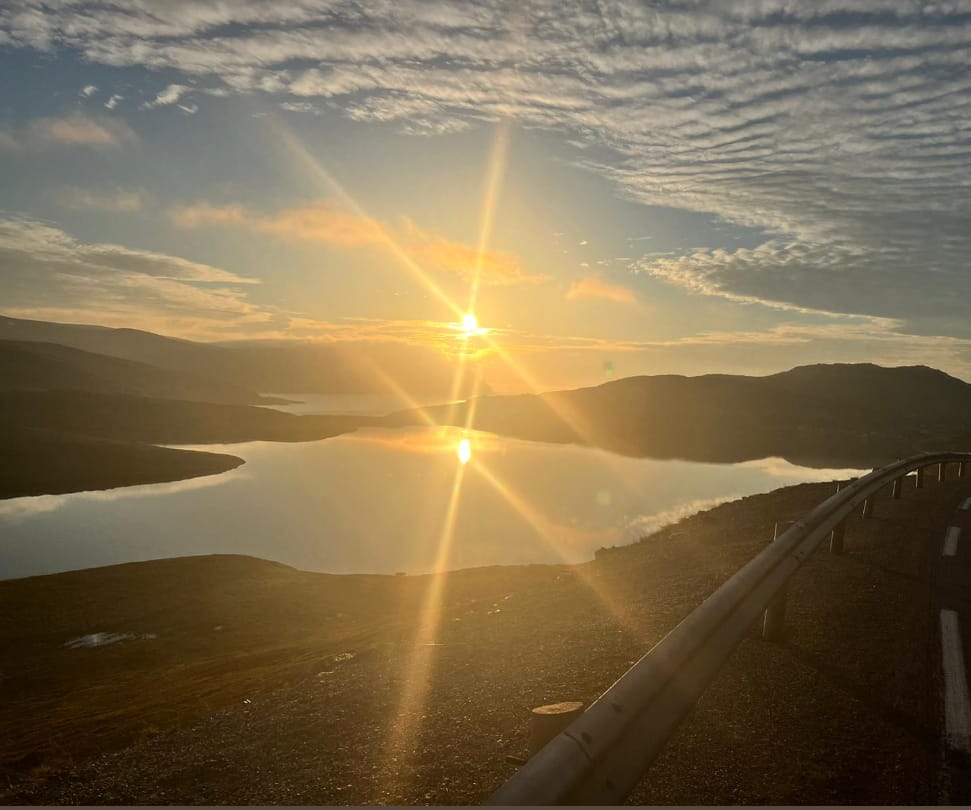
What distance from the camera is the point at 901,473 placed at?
1731cm

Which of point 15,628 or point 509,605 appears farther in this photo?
point 15,628

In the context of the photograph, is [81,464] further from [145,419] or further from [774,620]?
[774,620]

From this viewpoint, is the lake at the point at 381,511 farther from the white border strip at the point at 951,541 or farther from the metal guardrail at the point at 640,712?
the metal guardrail at the point at 640,712

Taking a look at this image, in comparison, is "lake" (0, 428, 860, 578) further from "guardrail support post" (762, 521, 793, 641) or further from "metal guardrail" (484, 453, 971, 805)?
"metal guardrail" (484, 453, 971, 805)

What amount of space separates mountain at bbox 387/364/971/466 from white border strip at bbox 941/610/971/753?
9035 cm

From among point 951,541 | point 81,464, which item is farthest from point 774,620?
point 81,464

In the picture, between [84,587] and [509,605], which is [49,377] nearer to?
[84,587]

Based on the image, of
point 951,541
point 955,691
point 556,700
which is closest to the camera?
point 955,691

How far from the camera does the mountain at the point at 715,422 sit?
109625 millimetres

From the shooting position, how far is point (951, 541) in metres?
13.0

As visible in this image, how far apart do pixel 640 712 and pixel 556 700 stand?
8.56ft

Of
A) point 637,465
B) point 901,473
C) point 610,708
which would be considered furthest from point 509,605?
point 637,465

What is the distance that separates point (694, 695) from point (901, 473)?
16.1 m

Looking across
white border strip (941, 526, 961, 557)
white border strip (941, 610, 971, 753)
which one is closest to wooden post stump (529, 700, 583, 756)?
white border strip (941, 610, 971, 753)
